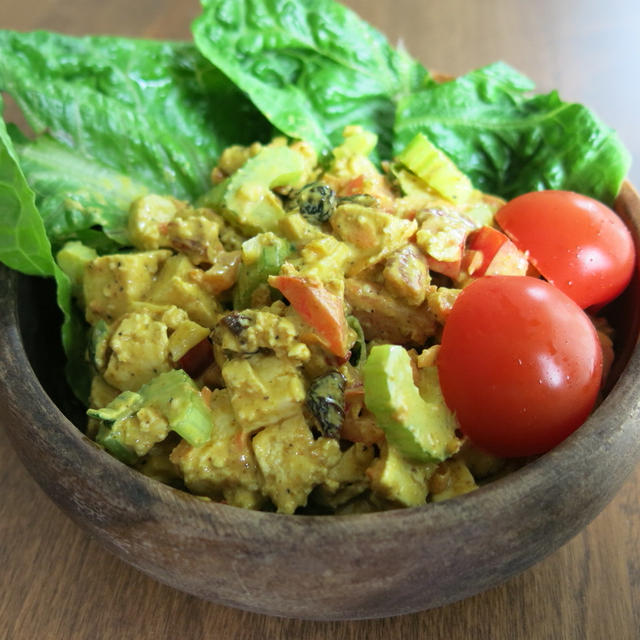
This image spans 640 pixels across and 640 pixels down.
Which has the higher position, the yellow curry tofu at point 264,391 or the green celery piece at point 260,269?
the green celery piece at point 260,269

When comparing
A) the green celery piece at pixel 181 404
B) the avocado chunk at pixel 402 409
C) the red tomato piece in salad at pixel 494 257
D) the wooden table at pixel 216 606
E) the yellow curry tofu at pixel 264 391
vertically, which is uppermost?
the red tomato piece in salad at pixel 494 257

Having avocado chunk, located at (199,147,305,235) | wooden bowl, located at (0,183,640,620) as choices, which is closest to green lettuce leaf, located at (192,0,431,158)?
avocado chunk, located at (199,147,305,235)

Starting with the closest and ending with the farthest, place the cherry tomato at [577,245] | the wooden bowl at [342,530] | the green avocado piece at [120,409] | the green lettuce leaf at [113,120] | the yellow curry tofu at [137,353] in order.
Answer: the wooden bowl at [342,530] → the green avocado piece at [120,409] → the yellow curry tofu at [137,353] → the cherry tomato at [577,245] → the green lettuce leaf at [113,120]

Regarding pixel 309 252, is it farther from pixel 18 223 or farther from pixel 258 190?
pixel 18 223

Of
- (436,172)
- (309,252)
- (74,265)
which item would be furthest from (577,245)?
(74,265)

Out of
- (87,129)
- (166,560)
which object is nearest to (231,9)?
(87,129)

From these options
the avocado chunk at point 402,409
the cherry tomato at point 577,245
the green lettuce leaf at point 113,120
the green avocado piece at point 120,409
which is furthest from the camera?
the green lettuce leaf at point 113,120

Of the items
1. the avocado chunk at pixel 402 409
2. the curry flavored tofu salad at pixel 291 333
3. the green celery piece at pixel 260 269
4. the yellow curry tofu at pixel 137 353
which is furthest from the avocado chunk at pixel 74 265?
the avocado chunk at pixel 402 409

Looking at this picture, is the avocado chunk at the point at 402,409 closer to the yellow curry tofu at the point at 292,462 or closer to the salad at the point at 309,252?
the salad at the point at 309,252
